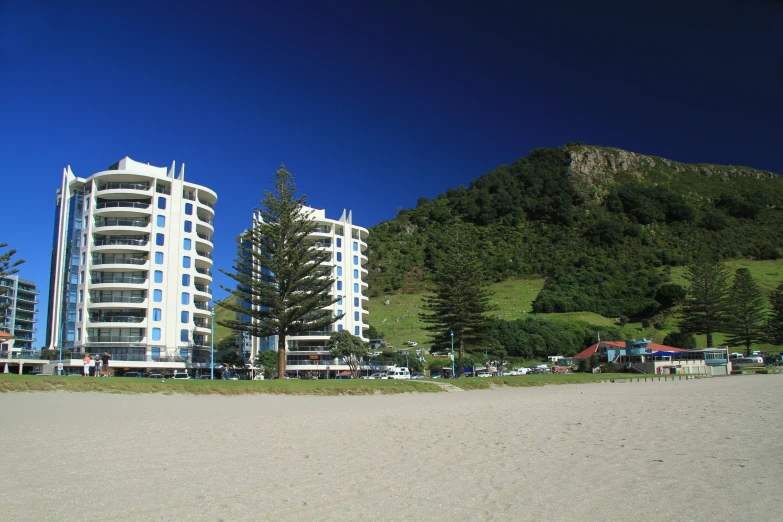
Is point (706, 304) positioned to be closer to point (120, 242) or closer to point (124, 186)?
point (120, 242)

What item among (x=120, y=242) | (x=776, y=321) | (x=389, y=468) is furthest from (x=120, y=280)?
(x=776, y=321)

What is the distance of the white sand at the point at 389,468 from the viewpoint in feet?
14.8

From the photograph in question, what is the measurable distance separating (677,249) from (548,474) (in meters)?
111

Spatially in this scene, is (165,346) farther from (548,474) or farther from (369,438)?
(548,474)

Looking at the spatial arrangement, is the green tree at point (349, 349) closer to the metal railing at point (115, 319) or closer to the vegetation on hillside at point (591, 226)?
the metal railing at point (115, 319)

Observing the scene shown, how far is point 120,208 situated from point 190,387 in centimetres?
3541

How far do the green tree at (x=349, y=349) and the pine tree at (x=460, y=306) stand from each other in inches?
385

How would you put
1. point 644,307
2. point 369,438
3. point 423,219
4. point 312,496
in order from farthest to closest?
point 423,219, point 644,307, point 369,438, point 312,496

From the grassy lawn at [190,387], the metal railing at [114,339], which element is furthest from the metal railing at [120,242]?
the grassy lawn at [190,387]

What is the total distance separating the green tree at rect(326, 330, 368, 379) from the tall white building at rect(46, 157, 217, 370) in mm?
11860

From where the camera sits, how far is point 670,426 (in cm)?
987

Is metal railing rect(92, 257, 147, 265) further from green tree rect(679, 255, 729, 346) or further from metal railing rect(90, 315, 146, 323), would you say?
green tree rect(679, 255, 729, 346)

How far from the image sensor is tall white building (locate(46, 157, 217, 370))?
159 ft

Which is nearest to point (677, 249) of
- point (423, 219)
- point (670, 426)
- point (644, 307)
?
point (644, 307)
